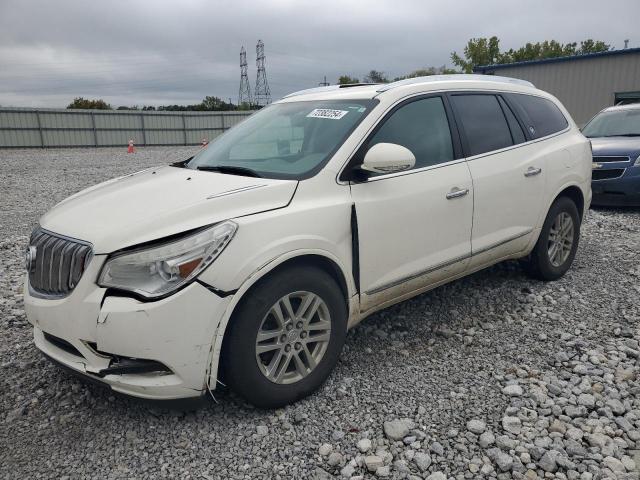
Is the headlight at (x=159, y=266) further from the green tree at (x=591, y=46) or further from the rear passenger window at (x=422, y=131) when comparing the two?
the green tree at (x=591, y=46)

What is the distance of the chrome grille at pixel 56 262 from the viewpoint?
262 cm

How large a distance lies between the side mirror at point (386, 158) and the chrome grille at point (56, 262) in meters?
1.59

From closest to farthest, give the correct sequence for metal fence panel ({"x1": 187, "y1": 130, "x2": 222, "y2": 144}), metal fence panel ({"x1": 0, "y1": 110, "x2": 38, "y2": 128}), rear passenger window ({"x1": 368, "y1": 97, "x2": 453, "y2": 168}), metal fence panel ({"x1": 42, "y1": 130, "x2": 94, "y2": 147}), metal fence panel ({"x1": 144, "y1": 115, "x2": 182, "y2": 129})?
rear passenger window ({"x1": 368, "y1": 97, "x2": 453, "y2": 168}) → metal fence panel ({"x1": 0, "y1": 110, "x2": 38, "y2": 128}) → metal fence panel ({"x1": 42, "y1": 130, "x2": 94, "y2": 147}) → metal fence panel ({"x1": 144, "y1": 115, "x2": 182, "y2": 129}) → metal fence panel ({"x1": 187, "y1": 130, "x2": 222, "y2": 144})

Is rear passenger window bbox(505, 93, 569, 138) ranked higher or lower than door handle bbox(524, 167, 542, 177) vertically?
higher

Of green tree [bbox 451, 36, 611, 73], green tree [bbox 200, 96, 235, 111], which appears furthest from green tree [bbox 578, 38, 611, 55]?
green tree [bbox 200, 96, 235, 111]

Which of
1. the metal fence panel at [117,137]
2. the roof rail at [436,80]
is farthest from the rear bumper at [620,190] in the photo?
the metal fence panel at [117,137]

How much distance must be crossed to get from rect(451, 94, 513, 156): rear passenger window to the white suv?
0.01 metres

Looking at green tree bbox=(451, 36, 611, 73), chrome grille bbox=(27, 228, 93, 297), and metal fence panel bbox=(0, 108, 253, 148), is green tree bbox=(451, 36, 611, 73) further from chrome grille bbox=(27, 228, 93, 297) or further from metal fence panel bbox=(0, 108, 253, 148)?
chrome grille bbox=(27, 228, 93, 297)

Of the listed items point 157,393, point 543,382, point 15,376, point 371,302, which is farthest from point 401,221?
point 15,376

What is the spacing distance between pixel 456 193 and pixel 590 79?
22.7m

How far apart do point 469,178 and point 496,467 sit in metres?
2.01

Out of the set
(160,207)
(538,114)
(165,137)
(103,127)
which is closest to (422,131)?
(538,114)

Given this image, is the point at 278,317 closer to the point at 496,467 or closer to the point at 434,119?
the point at 496,467

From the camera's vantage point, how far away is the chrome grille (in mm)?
2623
